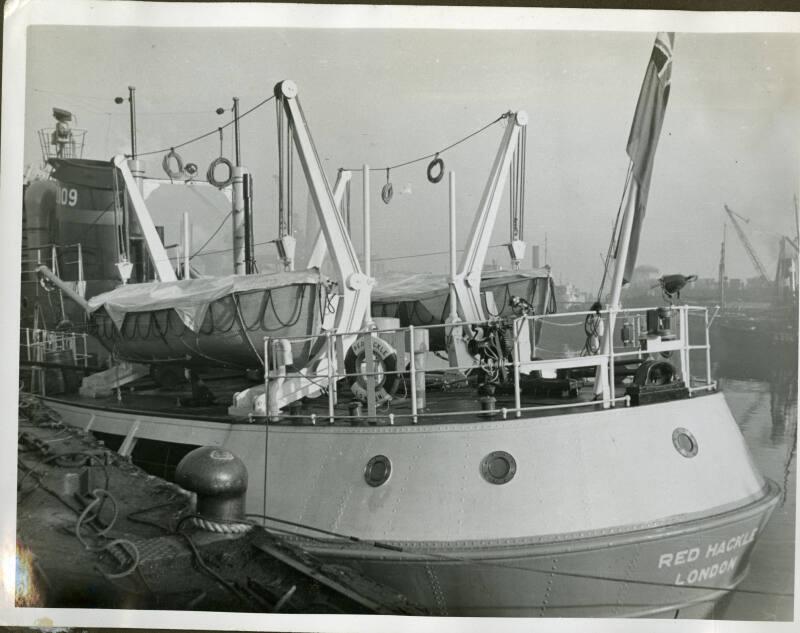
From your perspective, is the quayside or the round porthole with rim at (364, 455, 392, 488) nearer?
the quayside

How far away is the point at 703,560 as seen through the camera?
5551mm

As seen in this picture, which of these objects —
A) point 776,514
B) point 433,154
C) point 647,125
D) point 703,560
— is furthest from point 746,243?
point 433,154

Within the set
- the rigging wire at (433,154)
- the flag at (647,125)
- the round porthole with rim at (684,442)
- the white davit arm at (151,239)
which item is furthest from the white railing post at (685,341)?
the white davit arm at (151,239)

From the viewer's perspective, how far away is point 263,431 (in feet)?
22.5

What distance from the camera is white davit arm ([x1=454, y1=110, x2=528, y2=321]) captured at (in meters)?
7.97

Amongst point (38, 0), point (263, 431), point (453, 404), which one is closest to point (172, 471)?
point (263, 431)

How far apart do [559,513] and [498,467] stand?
1.90 ft

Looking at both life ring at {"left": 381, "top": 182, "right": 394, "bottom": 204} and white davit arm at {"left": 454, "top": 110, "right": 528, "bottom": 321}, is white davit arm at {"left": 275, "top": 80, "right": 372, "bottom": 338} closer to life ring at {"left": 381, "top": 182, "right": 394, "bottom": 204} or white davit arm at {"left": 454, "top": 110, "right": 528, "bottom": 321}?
life ring at {"left": 381, "top": 182, "right": 394, "bottom": 204}

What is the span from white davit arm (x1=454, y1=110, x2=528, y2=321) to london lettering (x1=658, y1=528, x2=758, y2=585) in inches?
145

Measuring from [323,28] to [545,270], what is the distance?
4.34 metres

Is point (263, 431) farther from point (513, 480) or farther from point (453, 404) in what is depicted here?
point (513, 480)

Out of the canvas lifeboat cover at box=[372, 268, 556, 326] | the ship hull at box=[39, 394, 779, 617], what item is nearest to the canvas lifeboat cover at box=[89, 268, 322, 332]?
the canvas lifeboat cover at box=[372, 268, 556, 326]

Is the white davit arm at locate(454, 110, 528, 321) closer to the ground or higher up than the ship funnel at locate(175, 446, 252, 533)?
higher up

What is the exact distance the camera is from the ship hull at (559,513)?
5418 mm
